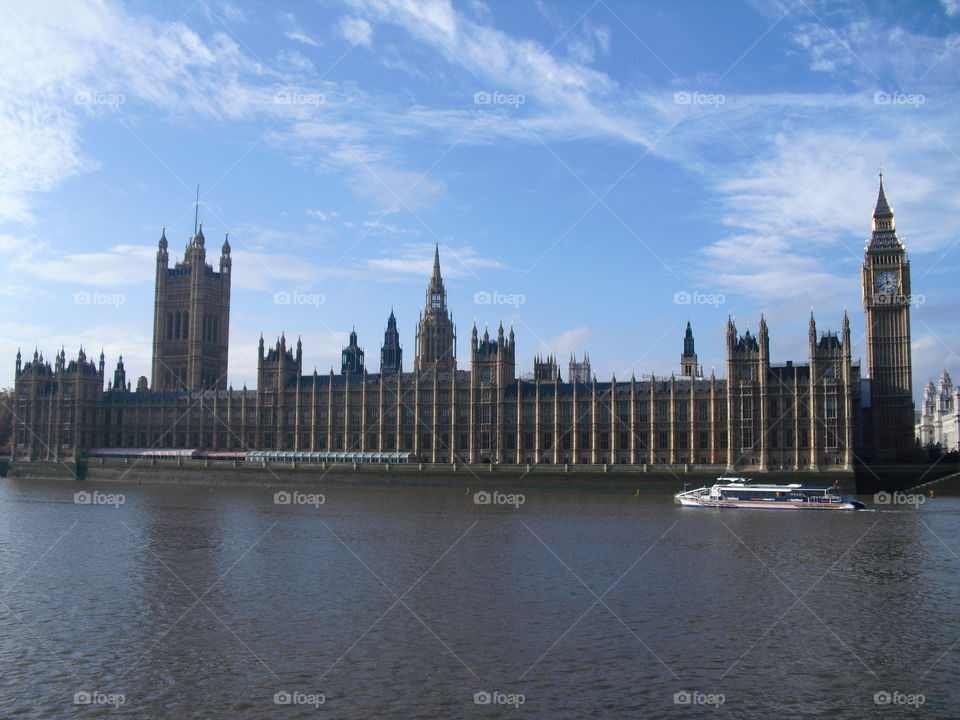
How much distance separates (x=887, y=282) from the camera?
11025 cm

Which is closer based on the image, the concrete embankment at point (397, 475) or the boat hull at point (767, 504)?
the boat hull at point (767, 504)

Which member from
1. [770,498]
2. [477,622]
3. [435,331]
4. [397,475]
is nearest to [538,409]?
[397,475]

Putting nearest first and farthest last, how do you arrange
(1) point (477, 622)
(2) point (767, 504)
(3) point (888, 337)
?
1. (1) point (477, 622)
2. (2) point (767, 504)
3. (3) point (888, 337)

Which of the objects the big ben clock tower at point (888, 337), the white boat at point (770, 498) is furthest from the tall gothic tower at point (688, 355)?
the white boat at point (770, 498)

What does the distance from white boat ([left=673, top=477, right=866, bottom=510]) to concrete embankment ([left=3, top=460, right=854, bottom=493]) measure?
12.3 m

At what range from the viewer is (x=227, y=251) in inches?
7131

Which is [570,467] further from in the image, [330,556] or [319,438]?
[330,556]

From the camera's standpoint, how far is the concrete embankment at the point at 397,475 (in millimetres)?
90250

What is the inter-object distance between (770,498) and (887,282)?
4954 cm

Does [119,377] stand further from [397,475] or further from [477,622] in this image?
[477,622]

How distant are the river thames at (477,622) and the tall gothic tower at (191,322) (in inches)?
4619

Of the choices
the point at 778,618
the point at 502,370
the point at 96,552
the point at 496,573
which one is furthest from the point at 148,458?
the point at 778,618

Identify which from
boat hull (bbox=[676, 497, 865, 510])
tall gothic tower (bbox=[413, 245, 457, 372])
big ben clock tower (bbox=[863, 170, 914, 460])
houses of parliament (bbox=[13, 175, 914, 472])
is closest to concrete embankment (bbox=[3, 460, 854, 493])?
houses of parliament (bbox=[13, 175, 914, 472])

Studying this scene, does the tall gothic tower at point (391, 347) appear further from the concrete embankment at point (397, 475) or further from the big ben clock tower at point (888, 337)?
the big ben clock tower at point (888, 337)
